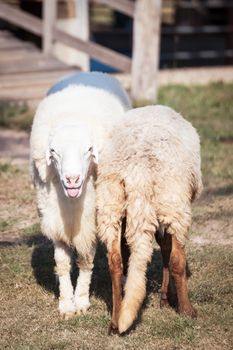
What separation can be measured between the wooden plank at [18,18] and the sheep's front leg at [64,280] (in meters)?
7.33

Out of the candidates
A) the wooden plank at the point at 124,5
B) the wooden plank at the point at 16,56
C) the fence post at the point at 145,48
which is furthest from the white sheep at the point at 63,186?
the wooden plank at the point at 16,56

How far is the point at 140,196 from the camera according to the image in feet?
16.1

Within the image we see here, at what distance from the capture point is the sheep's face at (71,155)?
4.79m

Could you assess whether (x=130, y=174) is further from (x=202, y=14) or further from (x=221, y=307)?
(x=202, y=14)

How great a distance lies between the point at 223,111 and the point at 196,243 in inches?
212

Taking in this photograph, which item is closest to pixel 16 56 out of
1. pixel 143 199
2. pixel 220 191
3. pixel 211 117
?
pixel 211 117

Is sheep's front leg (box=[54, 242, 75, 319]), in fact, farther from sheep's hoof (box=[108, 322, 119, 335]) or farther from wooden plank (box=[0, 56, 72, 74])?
wooden plank (box=[0, 56, 72, 74])

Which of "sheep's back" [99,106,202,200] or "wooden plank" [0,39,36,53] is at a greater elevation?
"sheep's back" [99,106,202,200]

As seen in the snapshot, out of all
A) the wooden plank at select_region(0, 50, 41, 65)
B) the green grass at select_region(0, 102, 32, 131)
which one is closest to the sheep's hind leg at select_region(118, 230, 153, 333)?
the green grass at select_region(0, 102, 32, 131)

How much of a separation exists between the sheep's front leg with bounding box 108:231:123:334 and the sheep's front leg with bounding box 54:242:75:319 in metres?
0.47

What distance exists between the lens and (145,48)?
455 inches

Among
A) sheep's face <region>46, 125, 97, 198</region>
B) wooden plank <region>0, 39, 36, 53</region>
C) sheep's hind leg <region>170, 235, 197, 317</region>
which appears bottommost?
wooden plank <region>0, 39, 36, 53</region>

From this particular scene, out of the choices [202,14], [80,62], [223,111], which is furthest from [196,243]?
[202,14]

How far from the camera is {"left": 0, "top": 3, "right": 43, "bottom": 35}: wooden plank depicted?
475 inches
